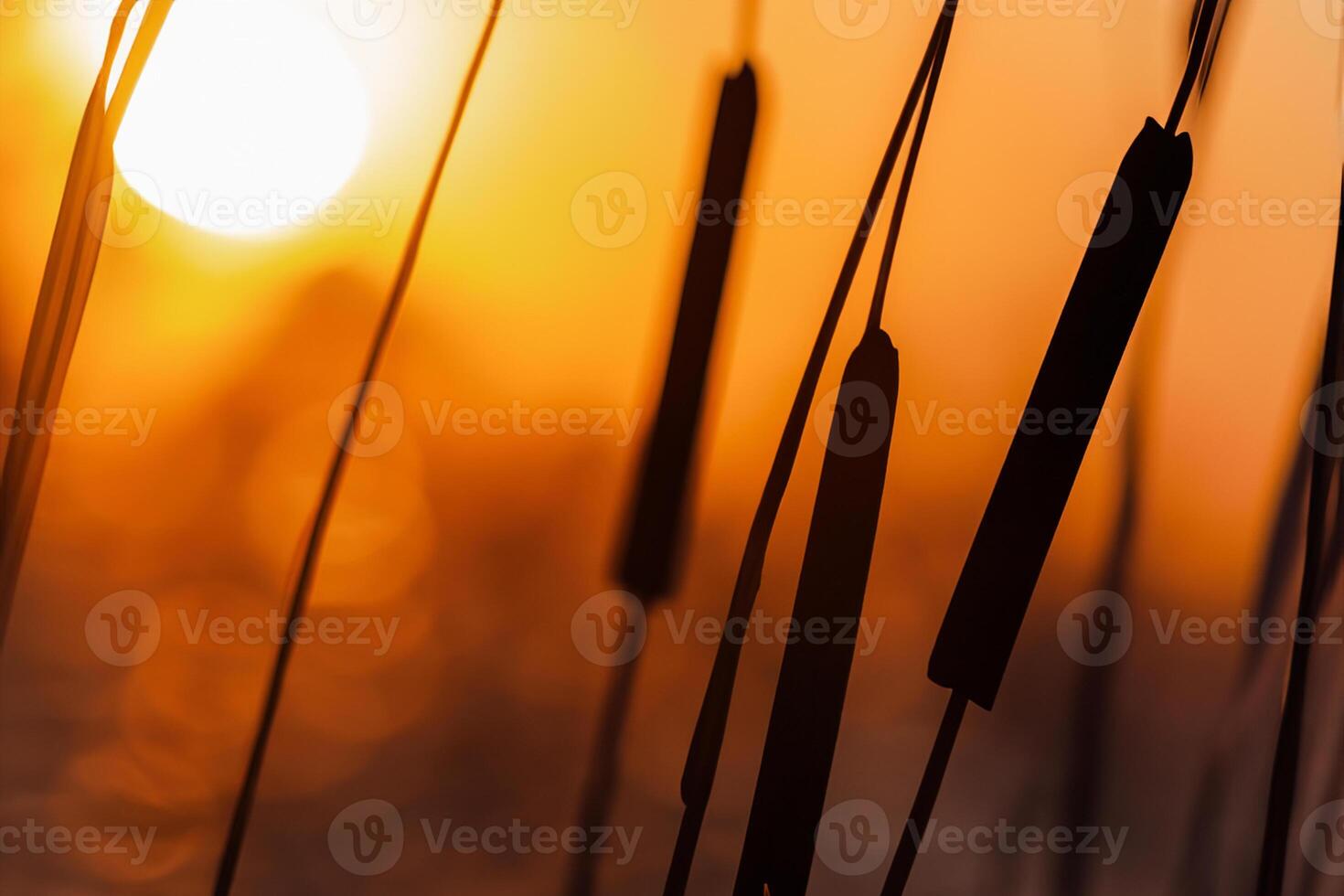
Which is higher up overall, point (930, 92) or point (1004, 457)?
point (930, 92)

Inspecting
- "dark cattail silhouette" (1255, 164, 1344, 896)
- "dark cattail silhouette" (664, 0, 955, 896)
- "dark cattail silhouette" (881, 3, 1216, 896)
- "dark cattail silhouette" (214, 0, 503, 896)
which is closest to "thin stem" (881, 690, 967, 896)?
"dark cattail silhouette" (881, 3, 1216, 896)

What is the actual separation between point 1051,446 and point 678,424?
257 mm

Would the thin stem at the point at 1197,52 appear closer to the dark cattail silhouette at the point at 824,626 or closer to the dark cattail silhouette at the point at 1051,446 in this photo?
the dark cattail silhouette at the point at 1051,446

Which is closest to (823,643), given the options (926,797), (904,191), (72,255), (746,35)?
(926,797)

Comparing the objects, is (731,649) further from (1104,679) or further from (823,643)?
(1104,679)

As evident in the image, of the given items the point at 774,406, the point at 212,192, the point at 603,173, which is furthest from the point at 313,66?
the point at 774,406

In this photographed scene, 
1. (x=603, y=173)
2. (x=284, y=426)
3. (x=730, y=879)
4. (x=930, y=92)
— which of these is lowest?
(x=730, y=879)

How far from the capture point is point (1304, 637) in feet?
2.15

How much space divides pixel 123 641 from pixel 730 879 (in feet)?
1.48

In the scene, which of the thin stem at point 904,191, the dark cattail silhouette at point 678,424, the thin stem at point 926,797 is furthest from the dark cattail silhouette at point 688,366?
the thin stem at point 926,797

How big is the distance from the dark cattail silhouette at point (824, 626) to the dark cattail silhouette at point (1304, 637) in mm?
339

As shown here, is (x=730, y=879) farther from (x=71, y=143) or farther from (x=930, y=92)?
(x=71, y=143)

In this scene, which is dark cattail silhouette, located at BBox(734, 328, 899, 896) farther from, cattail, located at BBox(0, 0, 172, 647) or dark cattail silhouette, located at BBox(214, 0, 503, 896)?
cattail, located at BBox(0, 0, 172, 647)

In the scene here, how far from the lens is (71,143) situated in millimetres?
Answer: 627
